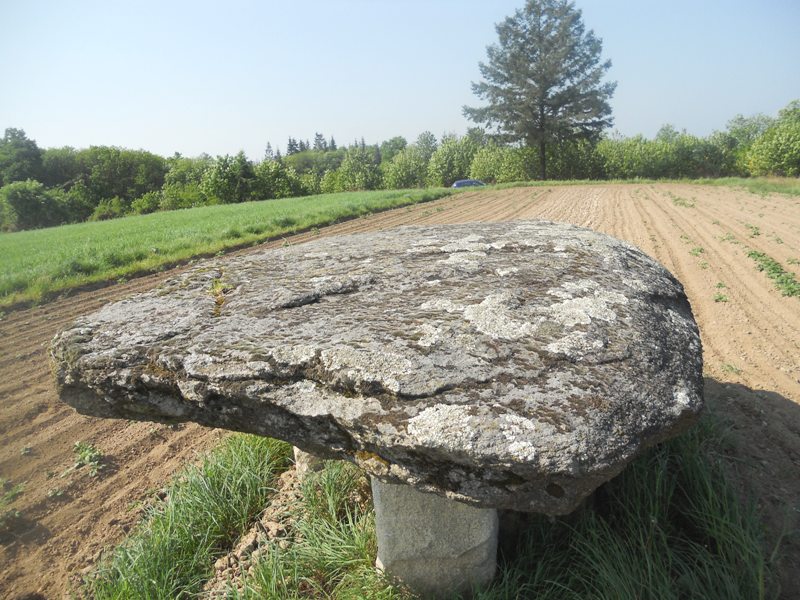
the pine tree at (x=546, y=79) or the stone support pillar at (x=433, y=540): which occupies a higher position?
the pine tree at (x=546, y=79)

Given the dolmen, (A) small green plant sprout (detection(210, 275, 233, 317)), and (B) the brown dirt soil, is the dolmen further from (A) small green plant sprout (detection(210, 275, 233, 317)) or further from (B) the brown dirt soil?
(B) the brown dirt soil

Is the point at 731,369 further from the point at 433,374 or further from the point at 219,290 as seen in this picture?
the point at 219,290

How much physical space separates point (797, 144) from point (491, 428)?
5247 centimetres

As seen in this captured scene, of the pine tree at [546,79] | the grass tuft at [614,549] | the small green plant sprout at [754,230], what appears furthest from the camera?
the pine tree at [546,79]

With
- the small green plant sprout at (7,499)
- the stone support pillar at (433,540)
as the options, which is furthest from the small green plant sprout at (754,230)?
the small green plant sprout at (7,499)

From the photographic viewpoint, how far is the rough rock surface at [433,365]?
160cm

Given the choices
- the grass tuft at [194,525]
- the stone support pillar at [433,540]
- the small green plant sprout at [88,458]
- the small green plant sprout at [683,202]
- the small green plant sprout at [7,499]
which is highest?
the small green plant sprout at [683,202]

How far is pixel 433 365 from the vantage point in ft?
6.21

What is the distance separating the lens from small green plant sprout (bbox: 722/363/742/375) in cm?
482

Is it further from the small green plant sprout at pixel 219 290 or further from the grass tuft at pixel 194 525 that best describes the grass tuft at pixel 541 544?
the small green plant sprout at pixel 219 290

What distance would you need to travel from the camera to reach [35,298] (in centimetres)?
879

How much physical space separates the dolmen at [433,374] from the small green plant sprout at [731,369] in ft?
8.71

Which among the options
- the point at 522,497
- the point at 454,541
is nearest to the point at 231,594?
the point at 454,541

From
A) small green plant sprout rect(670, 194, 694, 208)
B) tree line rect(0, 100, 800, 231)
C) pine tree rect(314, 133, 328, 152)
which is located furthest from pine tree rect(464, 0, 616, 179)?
pine tree rect(314, 133, 328, 152)
